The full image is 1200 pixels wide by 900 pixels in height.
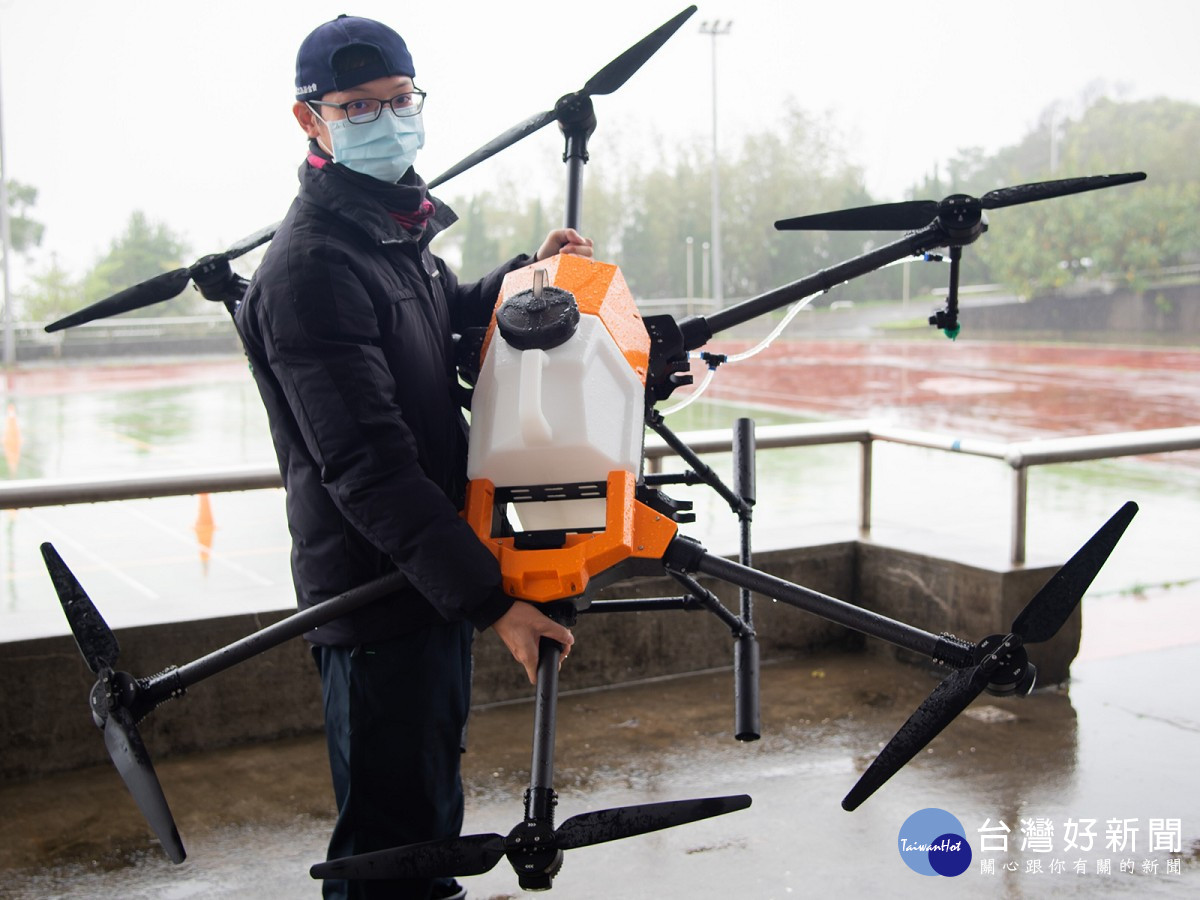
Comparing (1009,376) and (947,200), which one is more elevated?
(947,200)

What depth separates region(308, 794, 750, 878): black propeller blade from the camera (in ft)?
5.03

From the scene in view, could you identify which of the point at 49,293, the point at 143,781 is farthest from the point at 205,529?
the point at 143,781

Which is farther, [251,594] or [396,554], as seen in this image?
[251,594]

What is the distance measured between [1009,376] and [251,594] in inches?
874

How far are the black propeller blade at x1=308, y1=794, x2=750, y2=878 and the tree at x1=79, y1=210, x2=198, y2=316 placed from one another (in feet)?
30.3

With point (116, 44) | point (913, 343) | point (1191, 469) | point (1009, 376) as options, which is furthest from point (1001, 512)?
point (913, 343)

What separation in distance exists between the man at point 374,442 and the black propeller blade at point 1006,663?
542 millimetres

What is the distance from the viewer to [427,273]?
6.67 ft

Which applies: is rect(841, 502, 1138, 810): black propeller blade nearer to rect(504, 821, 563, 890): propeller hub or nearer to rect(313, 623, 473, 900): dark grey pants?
rect(504, 821, 563, 890): propeller hub

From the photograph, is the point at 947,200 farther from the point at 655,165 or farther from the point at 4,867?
the point at 655,165

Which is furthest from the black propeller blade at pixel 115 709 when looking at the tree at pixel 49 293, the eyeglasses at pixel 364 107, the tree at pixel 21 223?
the tree at pixel 21 223

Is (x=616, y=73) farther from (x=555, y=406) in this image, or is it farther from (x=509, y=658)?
(x=509, y=658)

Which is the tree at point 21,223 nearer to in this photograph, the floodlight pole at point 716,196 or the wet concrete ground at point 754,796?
the floodlight pole at point 716,196

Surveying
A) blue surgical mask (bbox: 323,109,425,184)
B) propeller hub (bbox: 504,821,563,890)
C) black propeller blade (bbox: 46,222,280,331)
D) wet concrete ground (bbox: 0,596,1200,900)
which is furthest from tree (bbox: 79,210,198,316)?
propeller hub (bbox: 504,821,563,890)
